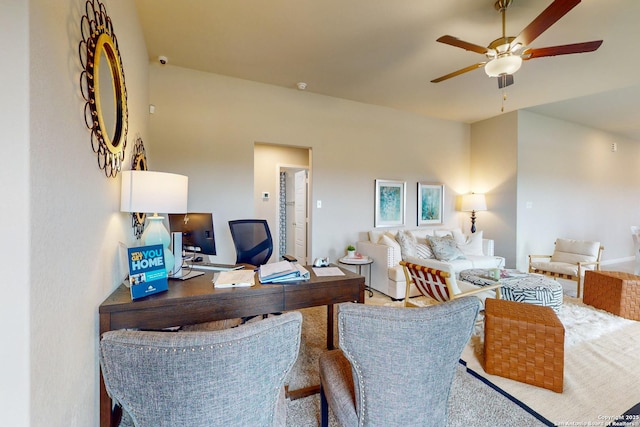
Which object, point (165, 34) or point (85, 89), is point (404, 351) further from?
point (165, 34)

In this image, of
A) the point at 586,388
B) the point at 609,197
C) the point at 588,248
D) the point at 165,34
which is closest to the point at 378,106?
the point at 165,34

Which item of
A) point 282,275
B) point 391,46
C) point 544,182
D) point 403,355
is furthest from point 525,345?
point 544,182

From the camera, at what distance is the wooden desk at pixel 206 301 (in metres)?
1.26

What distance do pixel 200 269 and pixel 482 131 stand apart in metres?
5.45

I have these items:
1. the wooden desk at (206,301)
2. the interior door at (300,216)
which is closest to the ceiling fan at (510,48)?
the wooden desk at (206,301)

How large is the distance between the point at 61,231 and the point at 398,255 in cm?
344

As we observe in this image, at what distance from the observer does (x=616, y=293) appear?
2.77 m

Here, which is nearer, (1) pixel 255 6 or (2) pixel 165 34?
(1) pixel 255 6

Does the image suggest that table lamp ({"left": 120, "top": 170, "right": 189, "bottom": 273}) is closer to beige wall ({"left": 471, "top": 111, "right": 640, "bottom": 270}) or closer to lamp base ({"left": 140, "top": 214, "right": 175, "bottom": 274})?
lamp base ({"left": 140, "top": 214, "right": 175, "bottom": 274})

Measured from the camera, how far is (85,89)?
3.69 ft

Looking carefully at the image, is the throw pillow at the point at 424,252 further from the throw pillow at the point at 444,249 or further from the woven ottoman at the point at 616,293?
the woven ottoman at the point at 616,293

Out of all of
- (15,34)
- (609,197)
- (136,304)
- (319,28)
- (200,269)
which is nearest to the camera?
(15,34)

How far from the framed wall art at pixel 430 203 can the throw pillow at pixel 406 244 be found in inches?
38.8

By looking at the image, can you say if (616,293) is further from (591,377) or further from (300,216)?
(300,216)
